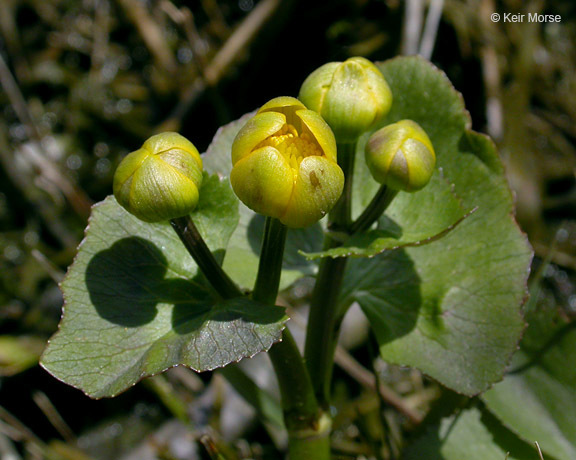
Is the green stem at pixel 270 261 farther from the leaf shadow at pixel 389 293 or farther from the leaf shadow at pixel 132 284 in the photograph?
the leaf shadow at pixel 389 293

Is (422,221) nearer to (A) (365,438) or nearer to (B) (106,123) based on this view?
(A) (365,438)

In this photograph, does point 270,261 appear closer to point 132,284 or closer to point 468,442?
point 132,284

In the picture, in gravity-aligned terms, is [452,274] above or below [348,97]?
below

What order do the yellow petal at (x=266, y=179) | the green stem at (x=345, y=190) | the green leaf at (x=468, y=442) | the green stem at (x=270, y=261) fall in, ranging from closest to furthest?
Answer: the yellow petal at (x=266, y=179), the green stem at (x=270, y=261), the green stem at (x=345, y=190), the green leaf at (x=468, y=442)

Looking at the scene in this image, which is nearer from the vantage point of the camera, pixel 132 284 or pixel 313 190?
pixel 313 190

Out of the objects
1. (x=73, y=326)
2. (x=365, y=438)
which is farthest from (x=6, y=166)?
(x=365, y=438)

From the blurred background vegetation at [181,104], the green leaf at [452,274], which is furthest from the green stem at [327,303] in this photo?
the blurred background vegetation at [181,104]

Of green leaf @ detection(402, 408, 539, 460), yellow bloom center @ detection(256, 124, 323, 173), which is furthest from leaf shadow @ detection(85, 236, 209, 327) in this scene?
green leaf @ detection(402, 408, 539, 460)

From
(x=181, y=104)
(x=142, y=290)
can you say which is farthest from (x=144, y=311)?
(x=181, y=104)
